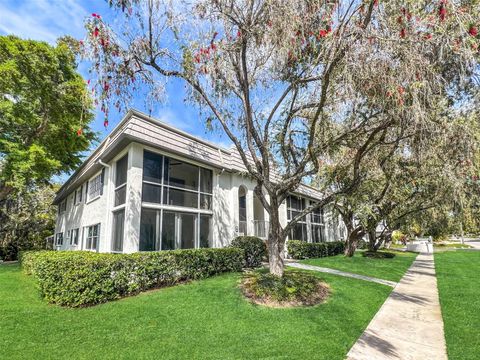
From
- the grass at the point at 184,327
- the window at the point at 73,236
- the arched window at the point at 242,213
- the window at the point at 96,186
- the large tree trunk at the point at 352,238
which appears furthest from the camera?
the large tree trunk at the point at 352,238

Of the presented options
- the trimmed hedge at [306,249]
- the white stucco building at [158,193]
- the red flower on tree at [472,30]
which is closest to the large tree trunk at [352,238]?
the trimmed hedge at [306,249]

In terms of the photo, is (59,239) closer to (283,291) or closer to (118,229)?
(118,229)

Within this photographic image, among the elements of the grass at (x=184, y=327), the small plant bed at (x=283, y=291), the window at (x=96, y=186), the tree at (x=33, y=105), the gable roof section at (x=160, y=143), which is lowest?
the grass at (x=184, y=327)

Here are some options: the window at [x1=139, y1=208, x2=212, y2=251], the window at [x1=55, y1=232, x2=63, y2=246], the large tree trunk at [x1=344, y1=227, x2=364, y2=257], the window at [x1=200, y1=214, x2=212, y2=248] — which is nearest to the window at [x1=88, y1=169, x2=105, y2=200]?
the window at [x1=139, y1=208, x2=212, y2=251]

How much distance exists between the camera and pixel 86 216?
15.4 metres

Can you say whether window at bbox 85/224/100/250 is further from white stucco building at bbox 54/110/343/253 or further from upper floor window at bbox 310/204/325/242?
upper floor window at bbox 310/204/325/242

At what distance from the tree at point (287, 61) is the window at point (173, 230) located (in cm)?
461

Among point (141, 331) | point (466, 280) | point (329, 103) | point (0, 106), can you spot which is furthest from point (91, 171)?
point (466, 280)

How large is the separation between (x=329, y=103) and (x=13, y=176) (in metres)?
16.5

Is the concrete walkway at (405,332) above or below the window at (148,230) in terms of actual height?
below

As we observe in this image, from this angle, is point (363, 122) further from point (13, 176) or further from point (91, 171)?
point (13, 176)

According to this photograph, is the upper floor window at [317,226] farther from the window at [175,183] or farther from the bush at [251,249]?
the window at [175,183]

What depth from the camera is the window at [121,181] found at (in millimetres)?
11277

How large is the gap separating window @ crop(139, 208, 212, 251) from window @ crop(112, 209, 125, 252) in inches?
40.8
